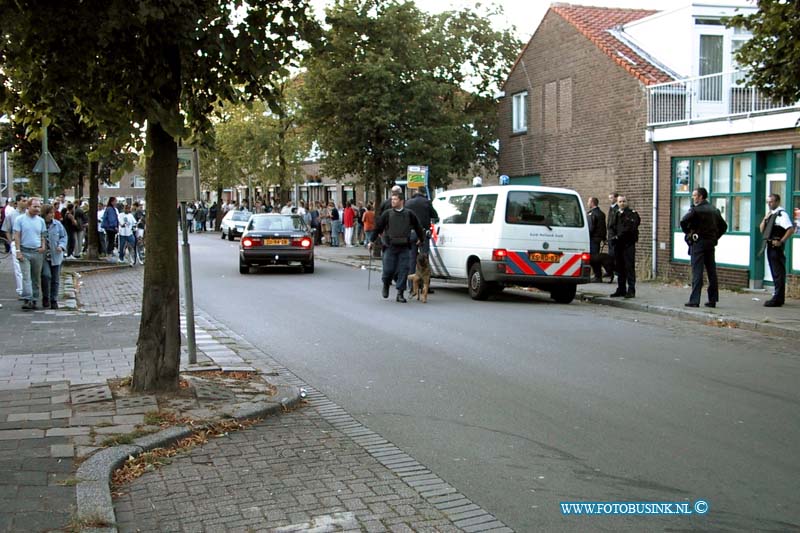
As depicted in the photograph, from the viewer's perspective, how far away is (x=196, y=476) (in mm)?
5410

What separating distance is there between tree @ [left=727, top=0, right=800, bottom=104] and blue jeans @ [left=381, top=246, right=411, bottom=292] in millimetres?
6192

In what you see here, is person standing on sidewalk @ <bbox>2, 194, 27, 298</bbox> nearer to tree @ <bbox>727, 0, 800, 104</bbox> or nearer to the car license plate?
the car license plate

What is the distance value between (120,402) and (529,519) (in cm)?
375

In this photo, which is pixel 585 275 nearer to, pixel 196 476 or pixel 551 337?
pixel 551 337

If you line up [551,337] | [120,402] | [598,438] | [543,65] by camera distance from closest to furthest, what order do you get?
[598,438] → [120,402] → [551,337] → [543,65]

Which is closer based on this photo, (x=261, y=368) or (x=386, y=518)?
(x=386, y=518)

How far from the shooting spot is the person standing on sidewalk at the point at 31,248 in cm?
1409

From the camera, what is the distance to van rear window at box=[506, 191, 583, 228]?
15562 mm

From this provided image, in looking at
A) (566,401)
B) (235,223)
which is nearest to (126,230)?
(235,223)

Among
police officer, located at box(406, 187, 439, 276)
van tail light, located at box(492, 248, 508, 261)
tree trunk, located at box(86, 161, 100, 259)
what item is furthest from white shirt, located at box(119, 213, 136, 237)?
van tail light, located at box(492, 248, 508, 261)

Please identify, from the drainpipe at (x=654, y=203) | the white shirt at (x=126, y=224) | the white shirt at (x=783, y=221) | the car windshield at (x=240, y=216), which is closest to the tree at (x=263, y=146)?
the car windshield at (x=240, y=216)

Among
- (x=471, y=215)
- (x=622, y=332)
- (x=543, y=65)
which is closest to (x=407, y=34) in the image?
(x=543, y=65)

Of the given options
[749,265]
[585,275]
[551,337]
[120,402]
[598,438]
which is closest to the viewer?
[598,438]

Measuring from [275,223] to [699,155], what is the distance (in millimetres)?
10459
